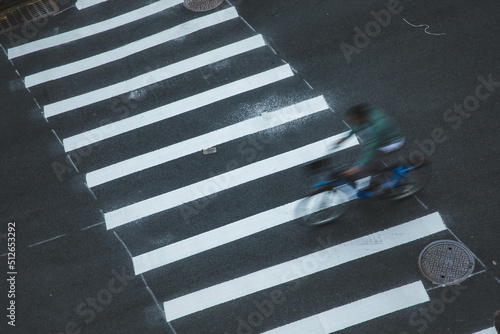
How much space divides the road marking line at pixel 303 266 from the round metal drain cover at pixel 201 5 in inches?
256

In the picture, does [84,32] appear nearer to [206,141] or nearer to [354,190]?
[206,141]

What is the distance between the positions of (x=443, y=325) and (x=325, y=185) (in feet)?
9.62

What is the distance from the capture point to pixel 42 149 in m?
10.1

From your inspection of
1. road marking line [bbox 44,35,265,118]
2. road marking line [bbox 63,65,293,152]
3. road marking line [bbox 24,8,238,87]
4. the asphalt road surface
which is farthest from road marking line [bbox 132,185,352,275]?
road marking line [bbox 24,8,238,87]

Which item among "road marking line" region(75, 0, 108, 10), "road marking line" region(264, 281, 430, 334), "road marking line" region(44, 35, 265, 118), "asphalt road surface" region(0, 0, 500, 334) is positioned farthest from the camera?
"road marking line" region(75, 0, 108, 10)

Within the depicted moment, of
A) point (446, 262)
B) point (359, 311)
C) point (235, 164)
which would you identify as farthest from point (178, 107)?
point (446, 262)

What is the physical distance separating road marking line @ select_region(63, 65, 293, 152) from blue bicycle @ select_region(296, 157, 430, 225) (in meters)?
2.68

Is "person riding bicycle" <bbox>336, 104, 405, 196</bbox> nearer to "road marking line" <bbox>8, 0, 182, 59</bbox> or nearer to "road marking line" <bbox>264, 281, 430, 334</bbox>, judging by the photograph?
"road marking line" <bbox>264, 281, 430, 334</bbox>

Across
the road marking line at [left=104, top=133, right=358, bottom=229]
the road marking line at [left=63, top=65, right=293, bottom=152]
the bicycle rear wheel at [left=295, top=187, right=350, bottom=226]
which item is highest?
the road marking line at [left=63, top=65, right=293, bottom=152]

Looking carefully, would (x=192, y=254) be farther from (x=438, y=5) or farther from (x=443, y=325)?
(x=438, y=5)

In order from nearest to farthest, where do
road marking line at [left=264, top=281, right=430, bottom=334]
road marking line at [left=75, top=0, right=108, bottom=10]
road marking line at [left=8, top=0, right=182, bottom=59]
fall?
road marking line at [left=264, top=281, right=430, bottom=334] → road marking line at [left=8, top=0, right=182, bottom=59] → road marking line at [left=75, top=0, right=108, bottom=10]

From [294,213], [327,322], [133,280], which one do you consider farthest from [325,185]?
[133,280]

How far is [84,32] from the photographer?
11.6m

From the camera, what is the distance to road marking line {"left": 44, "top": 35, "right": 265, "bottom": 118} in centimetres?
1066
